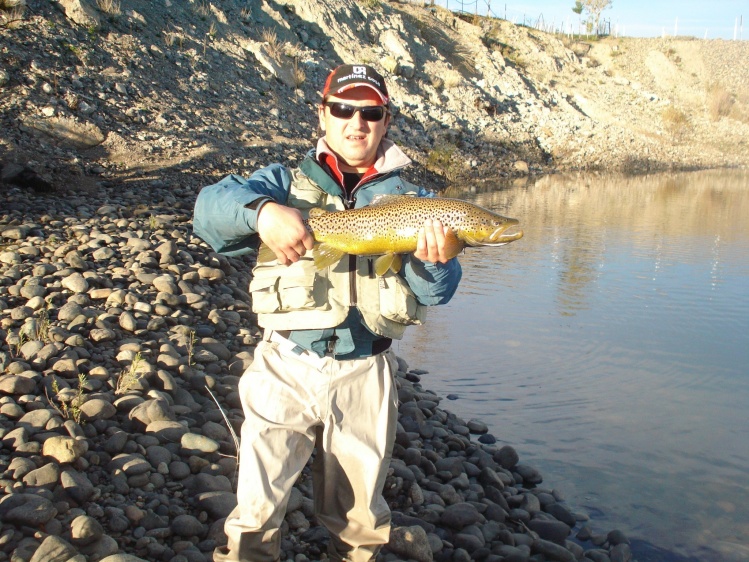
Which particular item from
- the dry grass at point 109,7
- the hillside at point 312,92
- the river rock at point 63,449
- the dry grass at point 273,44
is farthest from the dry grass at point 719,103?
the river rock at point 63,449

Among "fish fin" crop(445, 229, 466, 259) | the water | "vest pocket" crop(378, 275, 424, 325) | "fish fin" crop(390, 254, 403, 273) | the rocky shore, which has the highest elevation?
"fish fin" crop(445, 229, 466, 259)

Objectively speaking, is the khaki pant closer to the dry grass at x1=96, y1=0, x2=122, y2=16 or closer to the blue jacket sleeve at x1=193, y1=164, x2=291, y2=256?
the blue jacket sleeve at x1=193, y1=164, x2=291, y2=256

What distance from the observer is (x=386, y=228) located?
10.7ft

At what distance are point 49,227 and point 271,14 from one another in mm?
22866

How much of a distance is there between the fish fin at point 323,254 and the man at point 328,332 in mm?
64

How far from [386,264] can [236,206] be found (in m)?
0.74

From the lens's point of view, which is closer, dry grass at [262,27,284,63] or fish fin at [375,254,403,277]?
fish fin at [375,254,403,277]

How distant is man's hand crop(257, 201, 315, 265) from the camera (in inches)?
118

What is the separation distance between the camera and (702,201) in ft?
82.1

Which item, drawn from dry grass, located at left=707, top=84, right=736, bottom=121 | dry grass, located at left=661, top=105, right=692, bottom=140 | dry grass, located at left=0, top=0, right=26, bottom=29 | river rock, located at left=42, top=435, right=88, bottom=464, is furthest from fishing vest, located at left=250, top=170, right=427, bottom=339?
dry grass, located at left=707, top=84, right=736, bottom=121

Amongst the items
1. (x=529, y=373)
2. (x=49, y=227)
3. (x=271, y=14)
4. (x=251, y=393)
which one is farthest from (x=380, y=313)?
(x=271, y=14)

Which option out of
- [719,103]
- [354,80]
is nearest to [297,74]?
[354,80]

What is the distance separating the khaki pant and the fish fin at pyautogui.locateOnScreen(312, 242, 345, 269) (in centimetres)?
40

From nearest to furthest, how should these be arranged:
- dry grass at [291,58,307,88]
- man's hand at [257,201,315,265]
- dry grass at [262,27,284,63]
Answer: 1. man's hand at [257,201,315,265]
2. dry grass at [291,58,307,88]
3. dry grass at [262,27,284,63]
